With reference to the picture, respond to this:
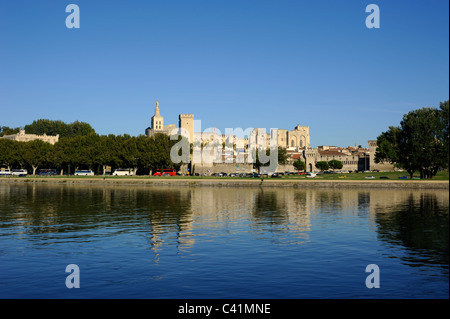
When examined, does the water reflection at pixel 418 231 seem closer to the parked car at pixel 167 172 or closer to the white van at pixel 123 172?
the parked car at pixel 167 172

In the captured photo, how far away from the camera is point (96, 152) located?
124688mm

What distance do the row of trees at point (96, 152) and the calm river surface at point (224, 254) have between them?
79.7 metres

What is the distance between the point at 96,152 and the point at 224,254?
107997mm

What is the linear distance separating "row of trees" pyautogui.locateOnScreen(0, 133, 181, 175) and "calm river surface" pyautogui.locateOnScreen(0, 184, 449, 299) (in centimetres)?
7974

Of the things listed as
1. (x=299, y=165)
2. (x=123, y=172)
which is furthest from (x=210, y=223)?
(x=299, y=165)

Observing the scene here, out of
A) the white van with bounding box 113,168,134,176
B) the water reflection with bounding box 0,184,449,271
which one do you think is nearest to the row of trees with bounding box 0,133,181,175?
the white van with bounding box 113,168,134,176

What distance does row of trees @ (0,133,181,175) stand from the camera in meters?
120

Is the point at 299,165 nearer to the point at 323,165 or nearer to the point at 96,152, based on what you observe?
the point at 323,165

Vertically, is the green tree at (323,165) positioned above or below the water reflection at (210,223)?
above

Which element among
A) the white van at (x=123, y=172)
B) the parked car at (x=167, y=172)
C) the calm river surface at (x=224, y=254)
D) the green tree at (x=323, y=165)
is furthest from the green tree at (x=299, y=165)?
the calm river surface at (x=224, y=254)

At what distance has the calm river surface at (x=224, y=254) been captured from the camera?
17.1 m

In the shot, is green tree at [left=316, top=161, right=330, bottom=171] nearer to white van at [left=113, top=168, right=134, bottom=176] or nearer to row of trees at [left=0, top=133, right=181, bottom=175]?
row of trees at [left=0, top=133, right=181, bottom=175]

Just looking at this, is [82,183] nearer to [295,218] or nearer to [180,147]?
[180,147]
